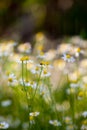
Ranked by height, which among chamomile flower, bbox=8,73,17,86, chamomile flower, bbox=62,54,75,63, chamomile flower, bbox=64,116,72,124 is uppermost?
chamomile flower, bbox=62,54,75,63

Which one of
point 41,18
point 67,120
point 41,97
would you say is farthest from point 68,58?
point 41,18

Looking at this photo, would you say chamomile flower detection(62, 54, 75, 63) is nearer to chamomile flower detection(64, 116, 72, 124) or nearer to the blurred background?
chamomile flower detection(64, 116, 72, 124)

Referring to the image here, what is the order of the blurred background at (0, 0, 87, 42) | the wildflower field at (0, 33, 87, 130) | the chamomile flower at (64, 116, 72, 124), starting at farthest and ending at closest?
the blurred background at (0, 0, 87, 42) → the chamomile flower at (64, 116, 72, 124) → the wildflower field at (0, 33, 87, 130)

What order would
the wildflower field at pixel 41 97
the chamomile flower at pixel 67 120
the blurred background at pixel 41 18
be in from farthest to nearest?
the blurred background at pixel 41 18, the chamomile flower at pixel 67 120, the wildflower field at pixel 41 97

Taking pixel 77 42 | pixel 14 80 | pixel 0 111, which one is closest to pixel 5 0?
pixel 77 42

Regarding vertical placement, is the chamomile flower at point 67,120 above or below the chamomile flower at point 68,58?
below

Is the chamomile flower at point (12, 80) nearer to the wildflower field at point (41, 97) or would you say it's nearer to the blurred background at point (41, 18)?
the wildflower field at point (41, 97)

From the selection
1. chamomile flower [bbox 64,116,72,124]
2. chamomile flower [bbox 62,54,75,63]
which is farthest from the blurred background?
chamomile flower [bbox 62,54,75,63]

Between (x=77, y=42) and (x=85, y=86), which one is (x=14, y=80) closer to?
(x=85, y=86)

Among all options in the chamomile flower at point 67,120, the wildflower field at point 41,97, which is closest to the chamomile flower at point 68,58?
the wildflower field at point 41,97
